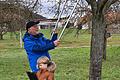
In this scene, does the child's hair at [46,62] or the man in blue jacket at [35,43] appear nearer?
the man in blue jacket at [35,43]

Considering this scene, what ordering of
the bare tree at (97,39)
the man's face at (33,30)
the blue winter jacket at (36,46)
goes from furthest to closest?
the bare tree at (97,39)
the man's face at (33,30)
the blue winter jacket at (36,46)

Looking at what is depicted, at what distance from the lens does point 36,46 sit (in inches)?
270

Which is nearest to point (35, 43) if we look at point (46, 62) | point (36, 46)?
point (36, 46)

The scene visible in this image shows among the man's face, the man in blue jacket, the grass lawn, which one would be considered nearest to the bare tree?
the man in blue jacket

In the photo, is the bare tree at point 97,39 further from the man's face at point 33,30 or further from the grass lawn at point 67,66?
the grass lawn at point 67,66

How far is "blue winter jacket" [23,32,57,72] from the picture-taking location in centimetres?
685

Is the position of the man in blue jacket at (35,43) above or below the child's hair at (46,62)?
above

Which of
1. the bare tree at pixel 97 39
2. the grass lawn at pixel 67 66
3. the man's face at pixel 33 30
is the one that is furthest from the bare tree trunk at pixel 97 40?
the grass lawn at pixel 67 66

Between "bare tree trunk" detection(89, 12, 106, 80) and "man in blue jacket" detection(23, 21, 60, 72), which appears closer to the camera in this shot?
"man in blue jacket" detection(23, 21, 60, 72)

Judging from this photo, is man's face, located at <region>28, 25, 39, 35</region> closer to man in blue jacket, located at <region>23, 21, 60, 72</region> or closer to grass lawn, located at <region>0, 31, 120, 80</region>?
man in blue jacket, located at <region>23, 21, 60, 72</region>

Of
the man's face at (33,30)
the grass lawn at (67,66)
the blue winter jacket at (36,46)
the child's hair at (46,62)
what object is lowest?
the grass lawn at (67,66)

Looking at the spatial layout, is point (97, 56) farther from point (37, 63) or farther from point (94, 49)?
point (37, 63)

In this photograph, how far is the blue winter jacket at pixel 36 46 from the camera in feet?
22.5

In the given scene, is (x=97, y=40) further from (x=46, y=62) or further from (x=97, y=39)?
(x=46, y=62)
